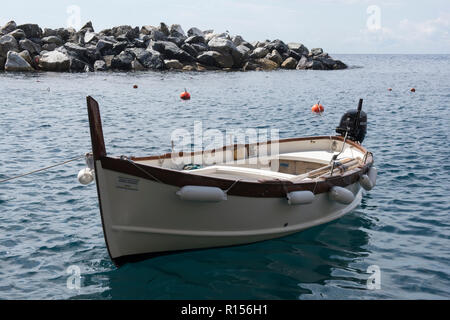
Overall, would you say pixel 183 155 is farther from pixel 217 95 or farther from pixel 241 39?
pixel 241 39

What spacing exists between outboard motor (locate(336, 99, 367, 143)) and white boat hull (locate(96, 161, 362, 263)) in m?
4.53

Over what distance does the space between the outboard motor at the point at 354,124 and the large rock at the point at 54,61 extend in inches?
1705

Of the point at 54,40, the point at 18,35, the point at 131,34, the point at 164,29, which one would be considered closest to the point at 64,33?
the point at 54,40

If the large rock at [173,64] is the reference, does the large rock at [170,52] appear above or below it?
above

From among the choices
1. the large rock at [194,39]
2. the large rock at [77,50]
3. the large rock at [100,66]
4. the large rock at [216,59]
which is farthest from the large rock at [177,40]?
the large rock at [77,50]

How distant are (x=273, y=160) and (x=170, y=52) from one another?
157 ft

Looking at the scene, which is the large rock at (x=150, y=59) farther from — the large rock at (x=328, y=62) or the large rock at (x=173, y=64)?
the large rock at (x=328, y=62)

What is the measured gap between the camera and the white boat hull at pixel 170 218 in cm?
748

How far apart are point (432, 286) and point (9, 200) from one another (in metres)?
9.17

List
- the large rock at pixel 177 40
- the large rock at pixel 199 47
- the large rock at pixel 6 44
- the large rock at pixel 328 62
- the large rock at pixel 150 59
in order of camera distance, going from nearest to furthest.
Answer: the large rock at pixel 6 44, the large rock at pixel 150 59, the large rock at pixel 199 47, the large rock at pixel 177 40, the large rock at pixel 328 62

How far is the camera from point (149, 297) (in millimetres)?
7367

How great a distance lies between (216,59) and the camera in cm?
5725

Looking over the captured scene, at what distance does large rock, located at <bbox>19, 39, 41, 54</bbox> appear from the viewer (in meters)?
51.9
